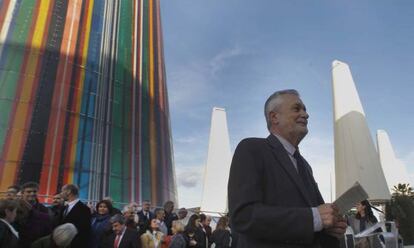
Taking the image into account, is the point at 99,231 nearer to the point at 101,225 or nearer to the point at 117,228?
the point at 101,225

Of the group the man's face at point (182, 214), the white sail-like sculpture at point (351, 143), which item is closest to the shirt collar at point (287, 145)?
the man's face at point (182, 214)

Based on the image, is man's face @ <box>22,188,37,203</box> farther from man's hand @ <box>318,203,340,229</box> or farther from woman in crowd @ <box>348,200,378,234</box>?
man's hand @ <box>318,203,340,229</box>

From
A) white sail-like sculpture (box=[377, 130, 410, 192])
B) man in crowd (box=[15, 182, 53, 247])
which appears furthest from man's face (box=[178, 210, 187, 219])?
white sail-like sculpture (box=[377, 130, 410, 192])

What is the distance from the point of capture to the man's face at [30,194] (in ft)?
17.1

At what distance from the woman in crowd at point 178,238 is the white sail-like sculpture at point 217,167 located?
1661cm

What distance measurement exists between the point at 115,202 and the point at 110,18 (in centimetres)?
1037

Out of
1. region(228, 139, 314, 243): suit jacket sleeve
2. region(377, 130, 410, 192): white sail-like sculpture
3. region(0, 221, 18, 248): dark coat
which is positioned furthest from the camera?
region(377, 130, 410, 192): white sail-like sculpture

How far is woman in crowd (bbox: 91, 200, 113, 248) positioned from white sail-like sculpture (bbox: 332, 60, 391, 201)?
2347cm

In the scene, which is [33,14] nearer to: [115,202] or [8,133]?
[8,133]

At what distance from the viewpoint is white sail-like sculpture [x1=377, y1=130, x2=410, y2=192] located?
37094mm

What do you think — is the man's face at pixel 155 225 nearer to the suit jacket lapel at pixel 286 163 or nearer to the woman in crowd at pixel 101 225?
the woman in crowd at pixel 101 225

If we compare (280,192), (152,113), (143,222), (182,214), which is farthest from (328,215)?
(152,113)

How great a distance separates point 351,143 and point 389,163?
14.6 metres

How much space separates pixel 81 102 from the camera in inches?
687
